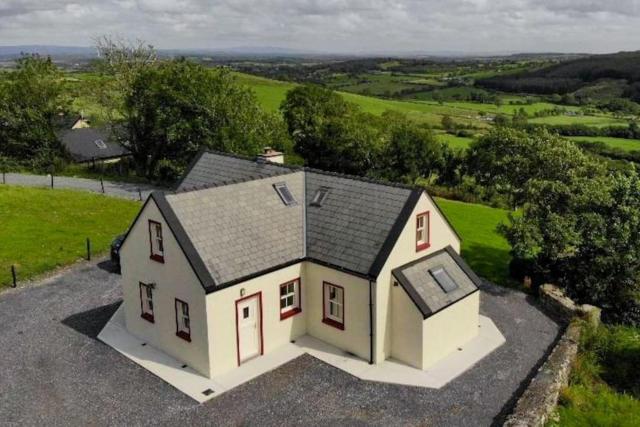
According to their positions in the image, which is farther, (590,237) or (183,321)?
(590,237)

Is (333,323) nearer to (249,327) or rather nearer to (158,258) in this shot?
(249,327)

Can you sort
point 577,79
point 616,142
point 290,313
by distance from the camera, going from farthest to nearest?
point 577,79, point 616,142, point 290,313

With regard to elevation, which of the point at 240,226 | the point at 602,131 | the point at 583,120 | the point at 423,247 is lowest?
the point at 602,131

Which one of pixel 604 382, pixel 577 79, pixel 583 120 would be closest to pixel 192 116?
pixel 604 382

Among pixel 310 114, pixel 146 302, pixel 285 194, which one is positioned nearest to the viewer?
pixel 146 302

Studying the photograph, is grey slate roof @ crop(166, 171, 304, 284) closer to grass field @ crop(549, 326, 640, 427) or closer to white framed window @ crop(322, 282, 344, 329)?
white framed window @ crop(322, 282, 344, 329)

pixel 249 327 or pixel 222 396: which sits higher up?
pixel 249 327

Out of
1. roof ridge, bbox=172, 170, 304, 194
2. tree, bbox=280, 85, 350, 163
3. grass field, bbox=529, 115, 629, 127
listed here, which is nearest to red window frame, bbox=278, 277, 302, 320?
roof ridge, bbox=172, 170, 304, 194
